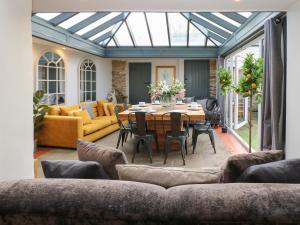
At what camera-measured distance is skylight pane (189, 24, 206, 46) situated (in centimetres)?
965

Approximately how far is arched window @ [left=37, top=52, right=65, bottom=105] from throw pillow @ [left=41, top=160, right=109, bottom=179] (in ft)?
19.1

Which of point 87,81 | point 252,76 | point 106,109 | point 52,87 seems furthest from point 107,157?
point 87,81

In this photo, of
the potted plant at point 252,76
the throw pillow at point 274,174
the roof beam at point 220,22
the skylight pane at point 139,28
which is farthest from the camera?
the skylight pane at point 139,28

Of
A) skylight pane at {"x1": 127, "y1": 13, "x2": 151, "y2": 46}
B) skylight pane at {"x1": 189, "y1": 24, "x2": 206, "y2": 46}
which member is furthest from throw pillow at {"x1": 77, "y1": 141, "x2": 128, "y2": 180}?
skylight pane at {"x1": 189, "y1": 24, "x2": 206, "y2": 46}

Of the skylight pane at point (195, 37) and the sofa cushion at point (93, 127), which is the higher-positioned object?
the skylight pane at point (195, 37)

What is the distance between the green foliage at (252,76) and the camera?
4621mm

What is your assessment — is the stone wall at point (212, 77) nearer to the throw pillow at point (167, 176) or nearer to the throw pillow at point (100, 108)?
the throw pillow at point (100, 108)

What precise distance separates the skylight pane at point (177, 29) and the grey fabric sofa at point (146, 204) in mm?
7852

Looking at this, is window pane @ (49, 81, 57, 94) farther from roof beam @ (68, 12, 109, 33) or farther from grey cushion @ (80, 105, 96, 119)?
roof beam @ (68, 12, 109, 33)

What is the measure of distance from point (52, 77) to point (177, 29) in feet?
13.8

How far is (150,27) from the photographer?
31.3ft

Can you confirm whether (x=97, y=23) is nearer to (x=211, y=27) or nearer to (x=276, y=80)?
(x=211, y=27)

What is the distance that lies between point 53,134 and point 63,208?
5.41 metres

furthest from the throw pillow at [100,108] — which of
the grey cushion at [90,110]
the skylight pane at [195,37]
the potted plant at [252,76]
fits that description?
the potted plant at [252,76]
